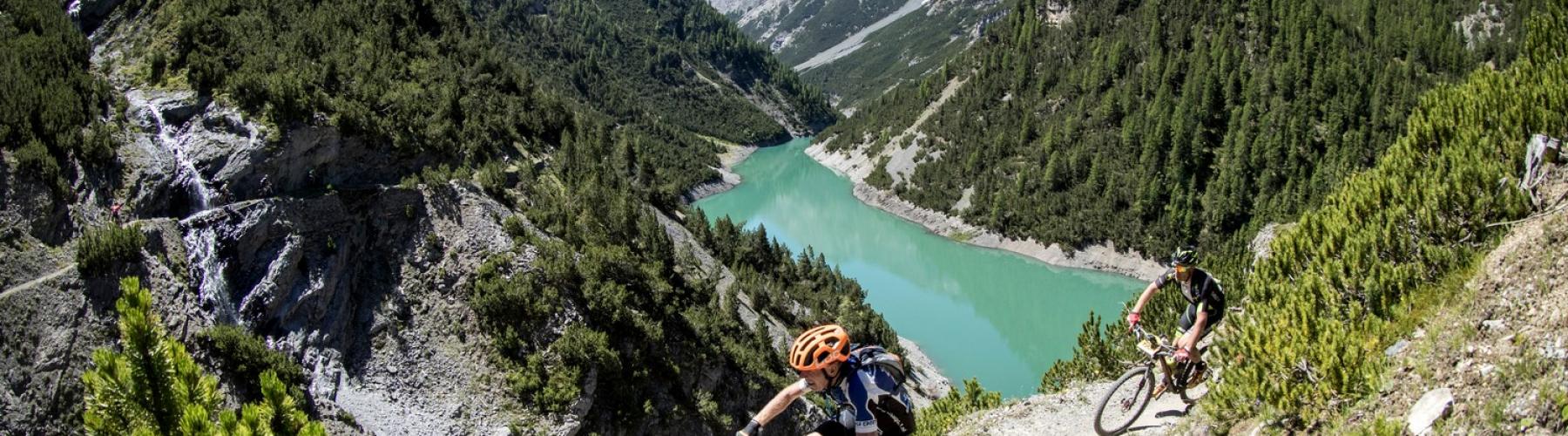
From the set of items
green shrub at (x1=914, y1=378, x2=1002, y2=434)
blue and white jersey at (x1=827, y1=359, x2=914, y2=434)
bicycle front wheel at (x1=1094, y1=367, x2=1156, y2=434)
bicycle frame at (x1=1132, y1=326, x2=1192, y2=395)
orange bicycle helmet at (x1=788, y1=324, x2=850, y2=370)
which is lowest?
green shrub at (x1=914, y1=378, x2=1002, y2=434)

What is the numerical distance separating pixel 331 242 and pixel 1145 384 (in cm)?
1443

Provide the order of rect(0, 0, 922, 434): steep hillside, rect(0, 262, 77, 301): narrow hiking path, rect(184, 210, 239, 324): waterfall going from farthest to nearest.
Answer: rect(184, 210, 239, 324): waterfall
rect(0, 0, 922, 434): steep hillside
rect(0, 262, 77, 301): narrow hiking path

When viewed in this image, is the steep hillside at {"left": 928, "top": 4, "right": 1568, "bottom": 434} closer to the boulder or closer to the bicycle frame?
the boulder

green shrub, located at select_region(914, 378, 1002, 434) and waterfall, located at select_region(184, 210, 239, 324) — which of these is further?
waterfall, located at select_region(184, 210, 239, 324)

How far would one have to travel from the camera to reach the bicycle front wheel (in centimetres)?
742

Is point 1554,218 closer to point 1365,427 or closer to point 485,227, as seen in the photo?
point 1365,427

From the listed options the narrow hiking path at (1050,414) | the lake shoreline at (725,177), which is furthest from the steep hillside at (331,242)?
the lake shoreline at (725,177)

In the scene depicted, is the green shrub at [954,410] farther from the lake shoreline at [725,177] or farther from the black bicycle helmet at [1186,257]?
the lake shoreline at [725,177]

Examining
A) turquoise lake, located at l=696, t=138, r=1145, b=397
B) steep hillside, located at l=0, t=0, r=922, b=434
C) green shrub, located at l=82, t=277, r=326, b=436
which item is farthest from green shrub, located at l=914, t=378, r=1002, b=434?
turquoise lake, located at l=696, t=138, r=1145, b=397

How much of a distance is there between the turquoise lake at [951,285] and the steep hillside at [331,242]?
46.6 ft

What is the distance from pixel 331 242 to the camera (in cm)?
1556

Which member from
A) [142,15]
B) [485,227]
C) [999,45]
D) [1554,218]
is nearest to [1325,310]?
[1554,218]

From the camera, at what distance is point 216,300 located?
14023 mm

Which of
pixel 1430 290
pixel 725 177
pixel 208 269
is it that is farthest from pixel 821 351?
pixel 725 177
